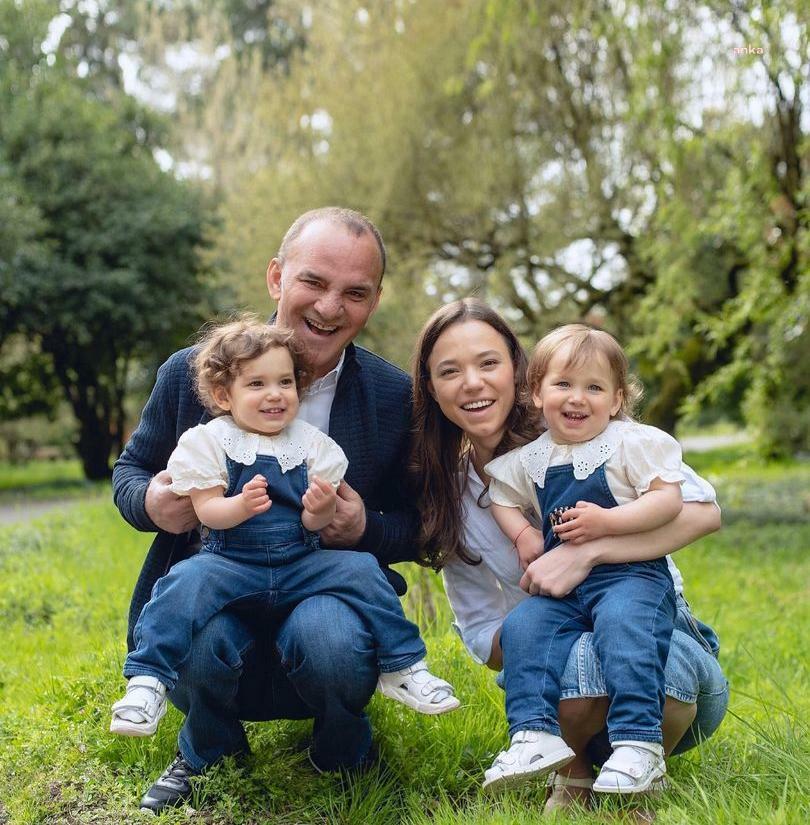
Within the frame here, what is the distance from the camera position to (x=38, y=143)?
17625 mm

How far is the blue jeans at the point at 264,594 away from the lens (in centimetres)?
259

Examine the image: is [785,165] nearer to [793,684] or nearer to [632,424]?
[793,684]

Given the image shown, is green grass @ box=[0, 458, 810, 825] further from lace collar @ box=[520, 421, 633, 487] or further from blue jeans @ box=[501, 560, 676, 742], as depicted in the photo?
lace collar @ box=[520, 421, 633, 487]

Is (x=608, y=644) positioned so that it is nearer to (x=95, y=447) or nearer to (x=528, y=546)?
(x=528, y=546)

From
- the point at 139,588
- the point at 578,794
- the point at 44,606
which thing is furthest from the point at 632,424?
the point at 44,606

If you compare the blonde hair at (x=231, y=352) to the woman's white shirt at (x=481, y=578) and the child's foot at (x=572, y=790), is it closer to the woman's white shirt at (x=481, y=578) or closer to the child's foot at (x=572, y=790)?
the woman's white shirt at (x=481, y=578)

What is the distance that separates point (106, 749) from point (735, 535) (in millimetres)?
8419

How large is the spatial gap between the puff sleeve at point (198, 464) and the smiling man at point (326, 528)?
135 millimetres

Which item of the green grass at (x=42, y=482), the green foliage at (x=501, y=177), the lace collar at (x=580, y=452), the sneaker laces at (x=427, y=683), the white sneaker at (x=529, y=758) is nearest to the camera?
the white sneaker at (x=529, y=758)

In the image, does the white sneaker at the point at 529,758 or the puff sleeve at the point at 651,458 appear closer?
the white sneaker at the point at 529,758

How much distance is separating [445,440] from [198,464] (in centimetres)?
82

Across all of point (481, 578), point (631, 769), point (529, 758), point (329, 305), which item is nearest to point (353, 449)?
point (329, 305)

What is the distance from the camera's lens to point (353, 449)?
320cm

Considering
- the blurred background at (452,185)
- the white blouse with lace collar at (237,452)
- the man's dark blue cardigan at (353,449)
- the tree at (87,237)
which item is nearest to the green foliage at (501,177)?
the blurred background at (452,185)
